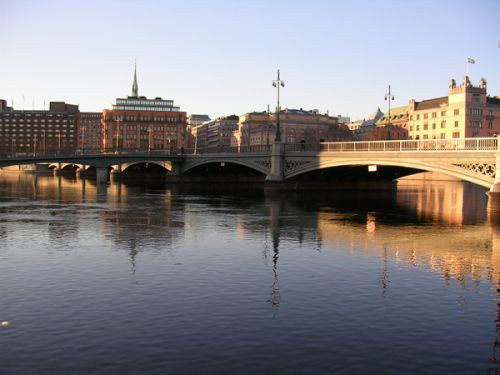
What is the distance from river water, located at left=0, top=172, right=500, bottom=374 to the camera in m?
12.9

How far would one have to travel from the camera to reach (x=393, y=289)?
19.6m

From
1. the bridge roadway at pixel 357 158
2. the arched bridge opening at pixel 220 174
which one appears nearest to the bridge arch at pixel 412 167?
the bridge roadway at pixel 357 158

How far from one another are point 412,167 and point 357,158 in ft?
22.9

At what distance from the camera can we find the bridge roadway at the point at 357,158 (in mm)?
45031

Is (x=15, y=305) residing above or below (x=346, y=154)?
below

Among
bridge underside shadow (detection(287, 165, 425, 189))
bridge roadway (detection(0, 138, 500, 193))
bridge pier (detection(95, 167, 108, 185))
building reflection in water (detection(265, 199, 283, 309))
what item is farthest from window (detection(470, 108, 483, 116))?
building reflection in water (detection(265, 199, 283, 309))

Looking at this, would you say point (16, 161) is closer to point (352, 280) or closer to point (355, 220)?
point (355, 220)

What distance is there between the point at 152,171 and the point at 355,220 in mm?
83846

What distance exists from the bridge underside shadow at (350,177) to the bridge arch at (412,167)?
134 inches

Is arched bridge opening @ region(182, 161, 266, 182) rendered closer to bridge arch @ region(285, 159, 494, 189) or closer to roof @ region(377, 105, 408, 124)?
bridge arch @ region(285, 159, 494, 189)

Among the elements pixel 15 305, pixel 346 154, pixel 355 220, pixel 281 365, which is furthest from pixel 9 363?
pixel 346 154

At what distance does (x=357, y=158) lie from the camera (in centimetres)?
5719

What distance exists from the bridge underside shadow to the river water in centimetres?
3227

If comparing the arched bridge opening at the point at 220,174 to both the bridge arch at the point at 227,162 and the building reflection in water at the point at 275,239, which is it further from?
the building reflection in water at the point at 275,239
